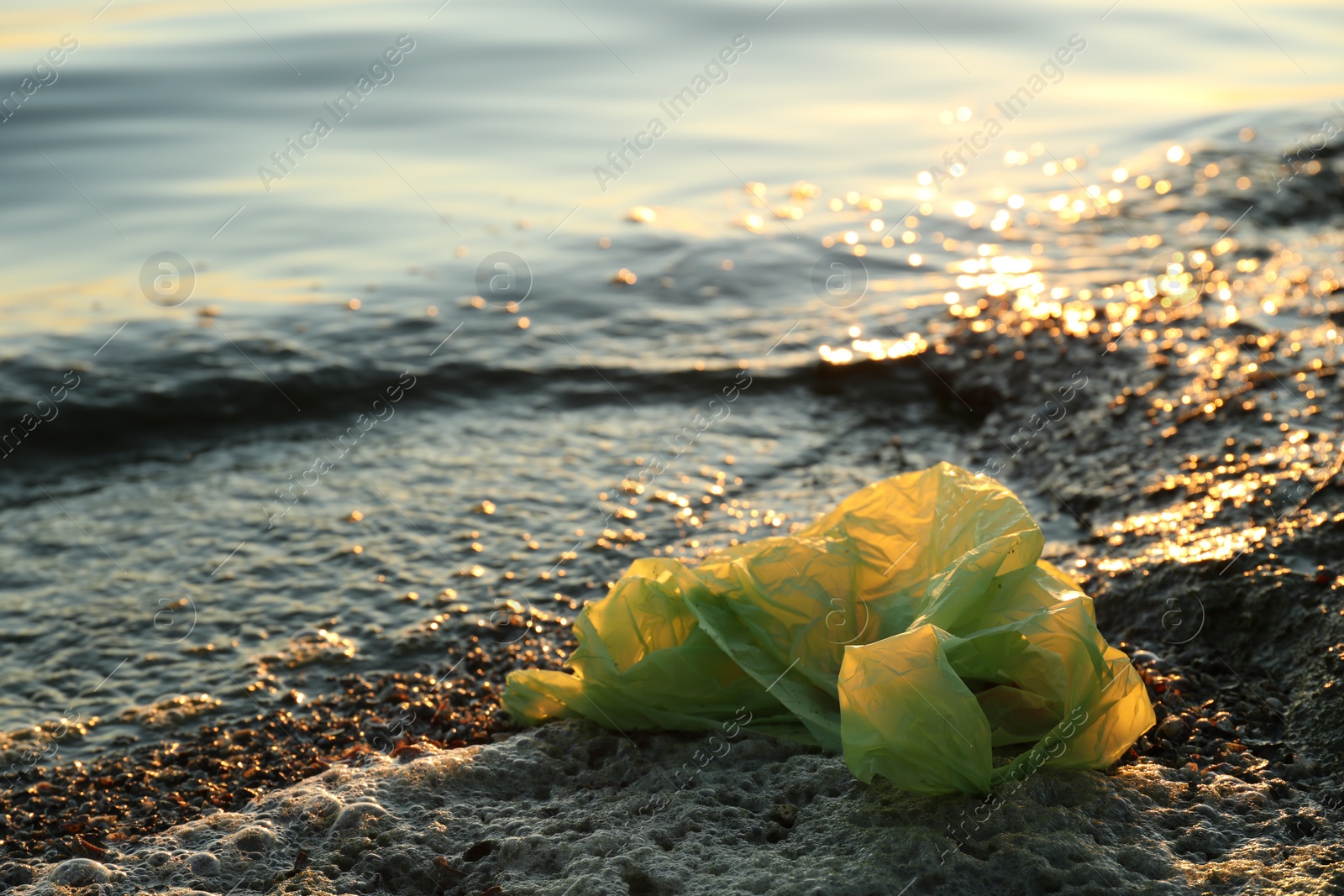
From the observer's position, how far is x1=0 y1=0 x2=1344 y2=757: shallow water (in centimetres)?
381

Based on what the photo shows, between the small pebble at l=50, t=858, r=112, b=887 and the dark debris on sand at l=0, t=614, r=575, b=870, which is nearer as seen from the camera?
the small pebble at l=50, t=858, r=112, b=887

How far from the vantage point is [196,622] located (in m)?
3.55

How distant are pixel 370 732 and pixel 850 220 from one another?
4.88 metres

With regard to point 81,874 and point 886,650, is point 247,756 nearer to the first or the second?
point 81,874

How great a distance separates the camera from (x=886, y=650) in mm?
2191

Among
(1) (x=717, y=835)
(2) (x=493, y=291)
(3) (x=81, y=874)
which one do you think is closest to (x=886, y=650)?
(1) (x=717, y=835)

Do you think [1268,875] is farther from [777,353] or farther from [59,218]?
[59,218]

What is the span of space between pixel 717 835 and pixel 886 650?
A: 51 centimetres

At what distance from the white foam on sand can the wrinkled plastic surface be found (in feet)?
0.29

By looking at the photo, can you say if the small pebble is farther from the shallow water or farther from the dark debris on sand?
the shallow water

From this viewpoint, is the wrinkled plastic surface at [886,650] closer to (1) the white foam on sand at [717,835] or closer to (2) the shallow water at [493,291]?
(1) the white foam on sand at [717,835]

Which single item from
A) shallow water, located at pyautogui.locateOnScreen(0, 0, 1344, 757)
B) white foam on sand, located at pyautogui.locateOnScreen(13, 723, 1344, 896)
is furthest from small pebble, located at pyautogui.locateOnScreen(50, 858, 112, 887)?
shallow water, located at pyautogui.locateOnScreen(0, 0, 1344, 757)

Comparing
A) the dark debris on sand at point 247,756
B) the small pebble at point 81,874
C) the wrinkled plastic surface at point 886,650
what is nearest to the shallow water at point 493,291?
the dark debris on sand at point 247,756

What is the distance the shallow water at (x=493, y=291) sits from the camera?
12.5ft
